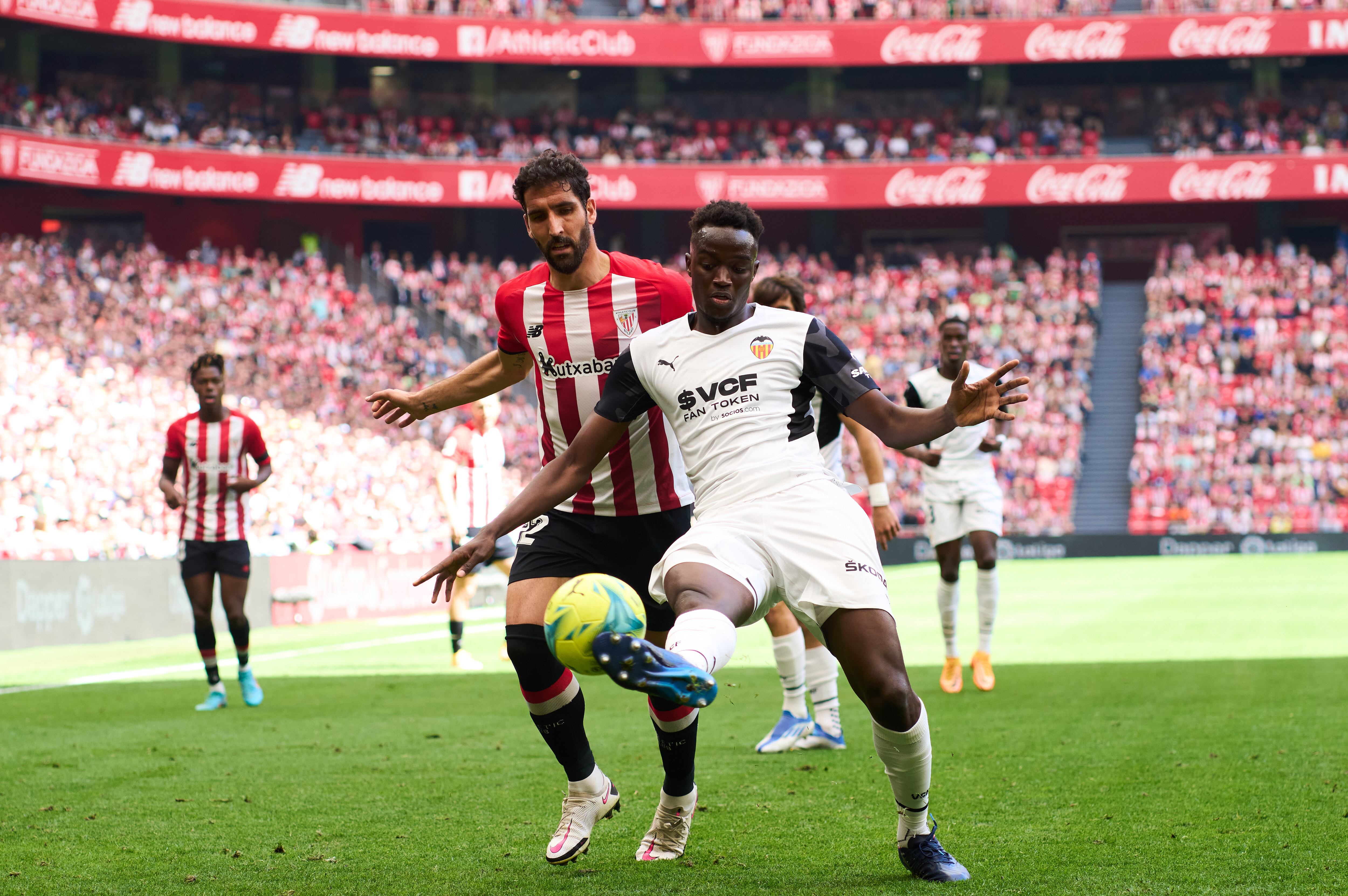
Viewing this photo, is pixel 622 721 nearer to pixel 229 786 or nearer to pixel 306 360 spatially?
pixel 229 786

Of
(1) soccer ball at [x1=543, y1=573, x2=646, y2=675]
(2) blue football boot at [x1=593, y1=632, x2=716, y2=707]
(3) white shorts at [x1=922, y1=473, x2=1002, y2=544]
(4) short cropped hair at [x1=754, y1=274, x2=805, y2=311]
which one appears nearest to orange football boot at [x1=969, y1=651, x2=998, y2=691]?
(3) white shorts at [x1=922, y1=473, x2=1002, y2=544]

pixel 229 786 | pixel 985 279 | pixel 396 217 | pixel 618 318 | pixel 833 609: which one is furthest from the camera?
pixel 396 217

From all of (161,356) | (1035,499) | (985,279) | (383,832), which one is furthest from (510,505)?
(985,279)

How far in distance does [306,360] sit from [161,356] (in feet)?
11.3

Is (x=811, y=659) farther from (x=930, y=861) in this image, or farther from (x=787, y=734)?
(x=930, y=861)

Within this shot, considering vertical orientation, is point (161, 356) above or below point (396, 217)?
below

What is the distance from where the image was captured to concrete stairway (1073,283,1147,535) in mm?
32906

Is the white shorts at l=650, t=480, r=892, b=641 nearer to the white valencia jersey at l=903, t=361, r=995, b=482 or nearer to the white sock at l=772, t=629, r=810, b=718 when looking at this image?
the white sock at l=772, t=629, r=810, b=718

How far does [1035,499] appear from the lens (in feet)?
107

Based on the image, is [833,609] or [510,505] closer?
[833,609]

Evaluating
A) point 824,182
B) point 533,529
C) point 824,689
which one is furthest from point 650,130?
point 533,529

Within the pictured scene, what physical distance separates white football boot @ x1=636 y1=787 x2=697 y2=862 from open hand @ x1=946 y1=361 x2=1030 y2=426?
188cm

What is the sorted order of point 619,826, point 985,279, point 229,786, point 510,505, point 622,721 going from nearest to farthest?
point 510,505, point 619,826, point 229,786, point 622,721, point 985,279

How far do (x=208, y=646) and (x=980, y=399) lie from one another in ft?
25.4
